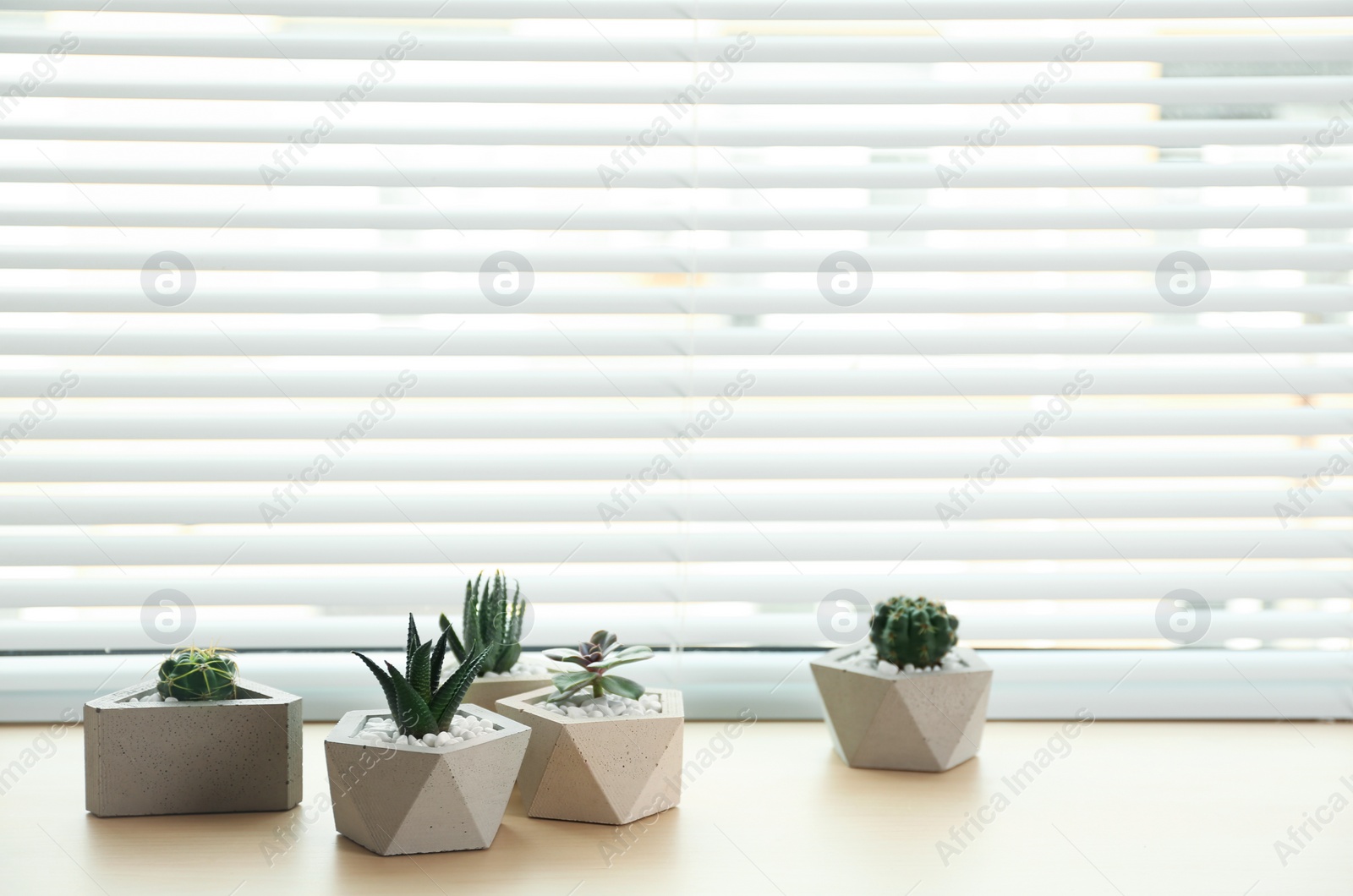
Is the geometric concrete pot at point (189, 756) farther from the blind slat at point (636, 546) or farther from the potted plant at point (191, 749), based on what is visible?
the blind slat at point (636, 546)

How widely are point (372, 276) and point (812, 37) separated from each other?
801 millimetres

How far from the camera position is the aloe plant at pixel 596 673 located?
1.29m

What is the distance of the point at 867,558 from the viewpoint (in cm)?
164

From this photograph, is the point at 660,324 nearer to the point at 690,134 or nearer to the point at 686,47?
the point at 690,134

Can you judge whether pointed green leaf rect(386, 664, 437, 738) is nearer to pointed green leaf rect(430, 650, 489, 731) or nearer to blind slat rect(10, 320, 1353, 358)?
pointed green leaf rect(430, 650, 489, 731)

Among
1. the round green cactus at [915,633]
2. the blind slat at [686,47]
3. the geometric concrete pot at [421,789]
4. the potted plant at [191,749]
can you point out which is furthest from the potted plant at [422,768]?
the blind slat at [686,47]

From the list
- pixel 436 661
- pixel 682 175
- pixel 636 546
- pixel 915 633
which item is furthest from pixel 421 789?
pixel 682 175

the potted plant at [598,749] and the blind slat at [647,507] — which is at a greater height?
the blind slat at [647,507]

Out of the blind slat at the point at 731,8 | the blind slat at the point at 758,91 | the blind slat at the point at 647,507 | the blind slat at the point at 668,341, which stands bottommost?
the blind slat at the point at 647,507

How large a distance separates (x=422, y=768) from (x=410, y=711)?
0.07 metres

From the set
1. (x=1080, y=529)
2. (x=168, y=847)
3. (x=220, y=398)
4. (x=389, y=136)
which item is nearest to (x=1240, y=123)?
(x=1080, y=529)

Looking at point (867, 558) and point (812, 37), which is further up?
point (812, 37)

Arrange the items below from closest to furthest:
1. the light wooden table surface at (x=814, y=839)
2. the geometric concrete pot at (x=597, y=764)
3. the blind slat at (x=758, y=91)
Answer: the light wooden table surface at (x=814, y=839) < the geometric concrete pot at (x=597, y=764) < the blind slat at (x=758, y=91)

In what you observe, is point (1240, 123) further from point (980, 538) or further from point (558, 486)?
point (558, 486)
